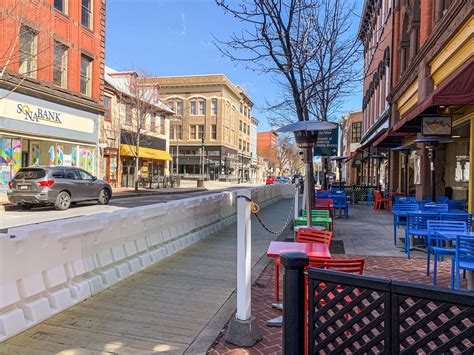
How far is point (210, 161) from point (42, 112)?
143 ft

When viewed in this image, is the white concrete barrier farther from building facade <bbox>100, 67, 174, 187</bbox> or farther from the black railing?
building facade <bbox>100, 67, 174, 187</bbox>

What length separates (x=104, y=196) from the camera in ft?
60.0

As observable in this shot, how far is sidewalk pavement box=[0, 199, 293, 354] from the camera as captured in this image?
3725 mm

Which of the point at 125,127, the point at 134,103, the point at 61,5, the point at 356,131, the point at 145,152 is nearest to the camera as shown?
the point at 61,5

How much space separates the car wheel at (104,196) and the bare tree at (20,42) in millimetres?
5928

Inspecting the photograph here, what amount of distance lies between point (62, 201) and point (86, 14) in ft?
56.3

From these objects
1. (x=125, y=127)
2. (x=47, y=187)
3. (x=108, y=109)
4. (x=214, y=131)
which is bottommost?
(x=47, y=187)

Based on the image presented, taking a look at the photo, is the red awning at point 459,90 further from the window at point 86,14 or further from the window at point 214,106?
the window at point 214,106

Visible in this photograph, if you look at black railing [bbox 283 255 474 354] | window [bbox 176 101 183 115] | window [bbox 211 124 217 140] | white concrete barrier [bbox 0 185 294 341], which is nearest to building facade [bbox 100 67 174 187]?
white concrete barrier [bbox 0 185 294 341]

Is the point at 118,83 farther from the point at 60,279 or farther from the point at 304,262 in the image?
the point at 304,262

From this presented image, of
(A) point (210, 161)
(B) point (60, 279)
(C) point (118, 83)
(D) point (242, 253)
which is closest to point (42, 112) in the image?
(C) point (118, 83)

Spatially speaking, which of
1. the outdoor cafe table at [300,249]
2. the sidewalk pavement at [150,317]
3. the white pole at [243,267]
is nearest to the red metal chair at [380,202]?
the sidewalk pavement at [150,317]

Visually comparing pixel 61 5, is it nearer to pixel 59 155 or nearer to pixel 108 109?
pixel 108 109

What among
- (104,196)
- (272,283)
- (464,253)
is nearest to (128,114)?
(104,196)
